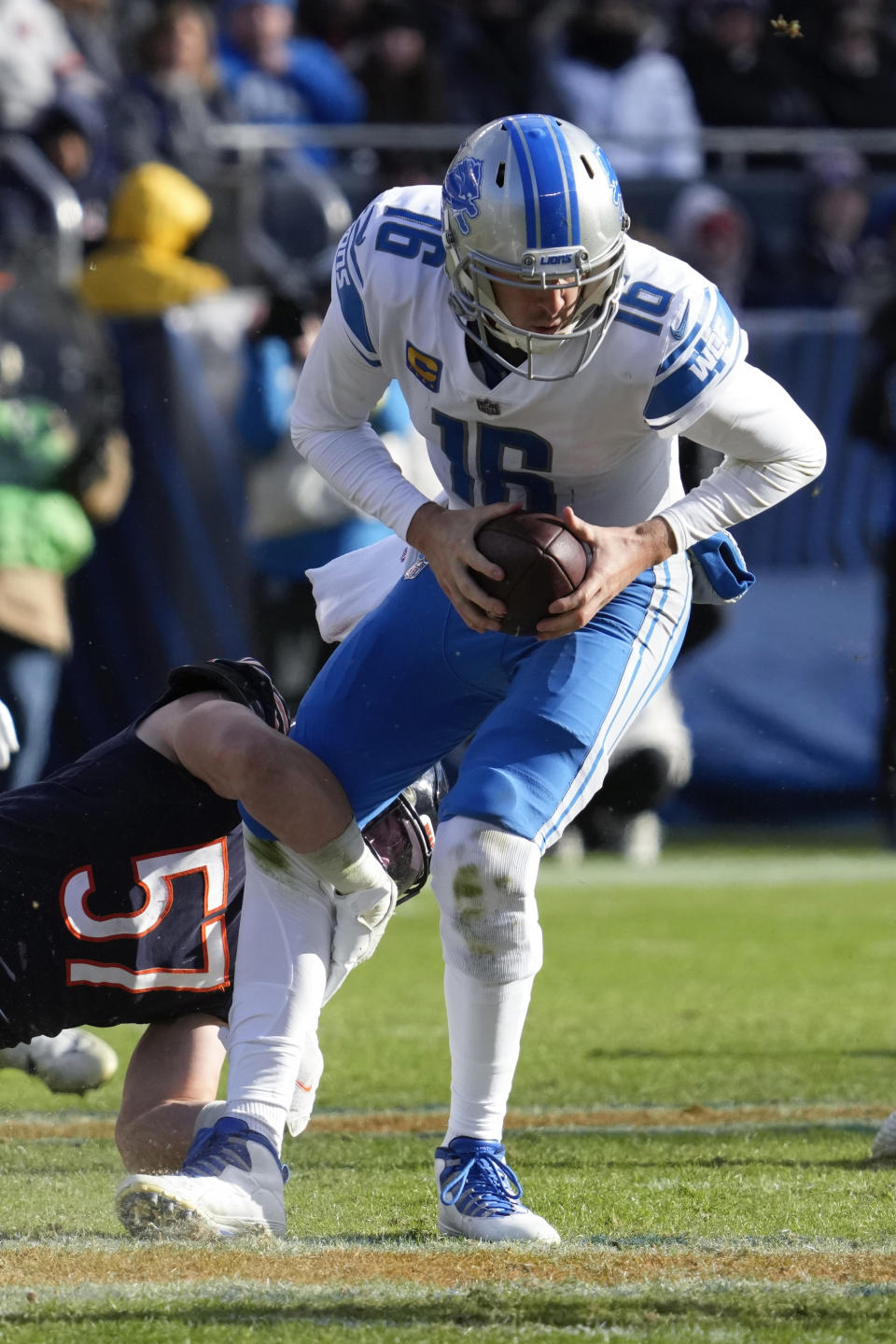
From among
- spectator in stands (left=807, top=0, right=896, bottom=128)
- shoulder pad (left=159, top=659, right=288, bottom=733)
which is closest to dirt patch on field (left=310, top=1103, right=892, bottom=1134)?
shoulder pad (left=159, top=659, right=288, bottom=733)

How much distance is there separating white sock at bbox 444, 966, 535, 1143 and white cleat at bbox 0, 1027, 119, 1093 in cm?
135

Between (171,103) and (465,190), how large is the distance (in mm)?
6994

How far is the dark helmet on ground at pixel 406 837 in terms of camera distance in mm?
3818

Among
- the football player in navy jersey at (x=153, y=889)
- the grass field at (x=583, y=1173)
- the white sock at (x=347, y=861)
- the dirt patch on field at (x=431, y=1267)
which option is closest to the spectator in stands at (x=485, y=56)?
the grass field at (x=583, y=1173)

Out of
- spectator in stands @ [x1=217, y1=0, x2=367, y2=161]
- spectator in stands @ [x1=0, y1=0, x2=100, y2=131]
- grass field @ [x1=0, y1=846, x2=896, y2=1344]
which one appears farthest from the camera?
spectator in stands @ [x1=217, y1=0, x2=367, y2=161]

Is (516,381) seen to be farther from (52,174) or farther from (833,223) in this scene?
(833,223)

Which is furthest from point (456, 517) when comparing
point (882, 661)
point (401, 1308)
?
point (882, 661)

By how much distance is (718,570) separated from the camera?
157 inches

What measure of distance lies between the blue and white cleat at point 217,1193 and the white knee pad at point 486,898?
0.47 m

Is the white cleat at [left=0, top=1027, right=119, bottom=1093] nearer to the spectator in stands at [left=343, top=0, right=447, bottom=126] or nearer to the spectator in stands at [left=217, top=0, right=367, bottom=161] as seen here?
the spectator in stands at [left=217, top=0, right=367, bottom=161]

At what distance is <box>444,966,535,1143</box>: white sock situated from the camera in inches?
134

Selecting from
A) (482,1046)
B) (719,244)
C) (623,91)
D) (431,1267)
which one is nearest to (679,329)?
(482,1046)

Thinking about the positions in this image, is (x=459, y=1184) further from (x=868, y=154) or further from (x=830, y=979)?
(x=868, y=154)

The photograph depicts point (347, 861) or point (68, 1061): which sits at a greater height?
point (347, 861)
